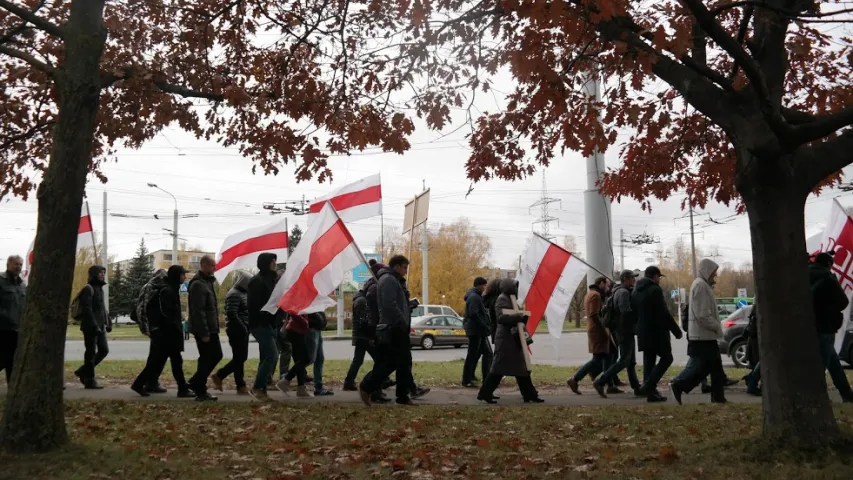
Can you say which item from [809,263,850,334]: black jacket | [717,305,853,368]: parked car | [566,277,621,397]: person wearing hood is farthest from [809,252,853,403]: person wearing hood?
[717,305,853,368]: parked car

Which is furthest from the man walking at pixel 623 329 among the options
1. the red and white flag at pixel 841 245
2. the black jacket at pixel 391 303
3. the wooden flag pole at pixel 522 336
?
the black jacket at pixel 391 303

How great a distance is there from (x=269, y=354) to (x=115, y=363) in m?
9.62

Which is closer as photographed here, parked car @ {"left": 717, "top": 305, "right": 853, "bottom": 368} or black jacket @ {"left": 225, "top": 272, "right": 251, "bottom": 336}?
black jacket @ {"left": 225, "top": 272, "right": 251, "bottom": 336}

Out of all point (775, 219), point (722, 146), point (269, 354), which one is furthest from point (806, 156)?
point (269, 354)

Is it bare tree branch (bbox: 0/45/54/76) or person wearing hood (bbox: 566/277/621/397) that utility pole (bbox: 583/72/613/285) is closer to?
person wearing hood (bbox: 566/277/621/397)

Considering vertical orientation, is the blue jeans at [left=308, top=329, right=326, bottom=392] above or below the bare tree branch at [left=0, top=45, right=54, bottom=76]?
below

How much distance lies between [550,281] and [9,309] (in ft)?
26.2

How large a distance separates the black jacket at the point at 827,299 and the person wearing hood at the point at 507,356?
11.6 feet

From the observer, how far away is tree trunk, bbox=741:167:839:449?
18.8 ft

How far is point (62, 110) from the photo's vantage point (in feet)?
21.4

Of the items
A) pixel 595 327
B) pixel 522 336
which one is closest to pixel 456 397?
pixel 522 336

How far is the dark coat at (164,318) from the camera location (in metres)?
9.91

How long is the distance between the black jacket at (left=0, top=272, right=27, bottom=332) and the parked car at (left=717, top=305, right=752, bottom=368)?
532 inches

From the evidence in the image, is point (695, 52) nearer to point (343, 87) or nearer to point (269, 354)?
point (343, 87)
